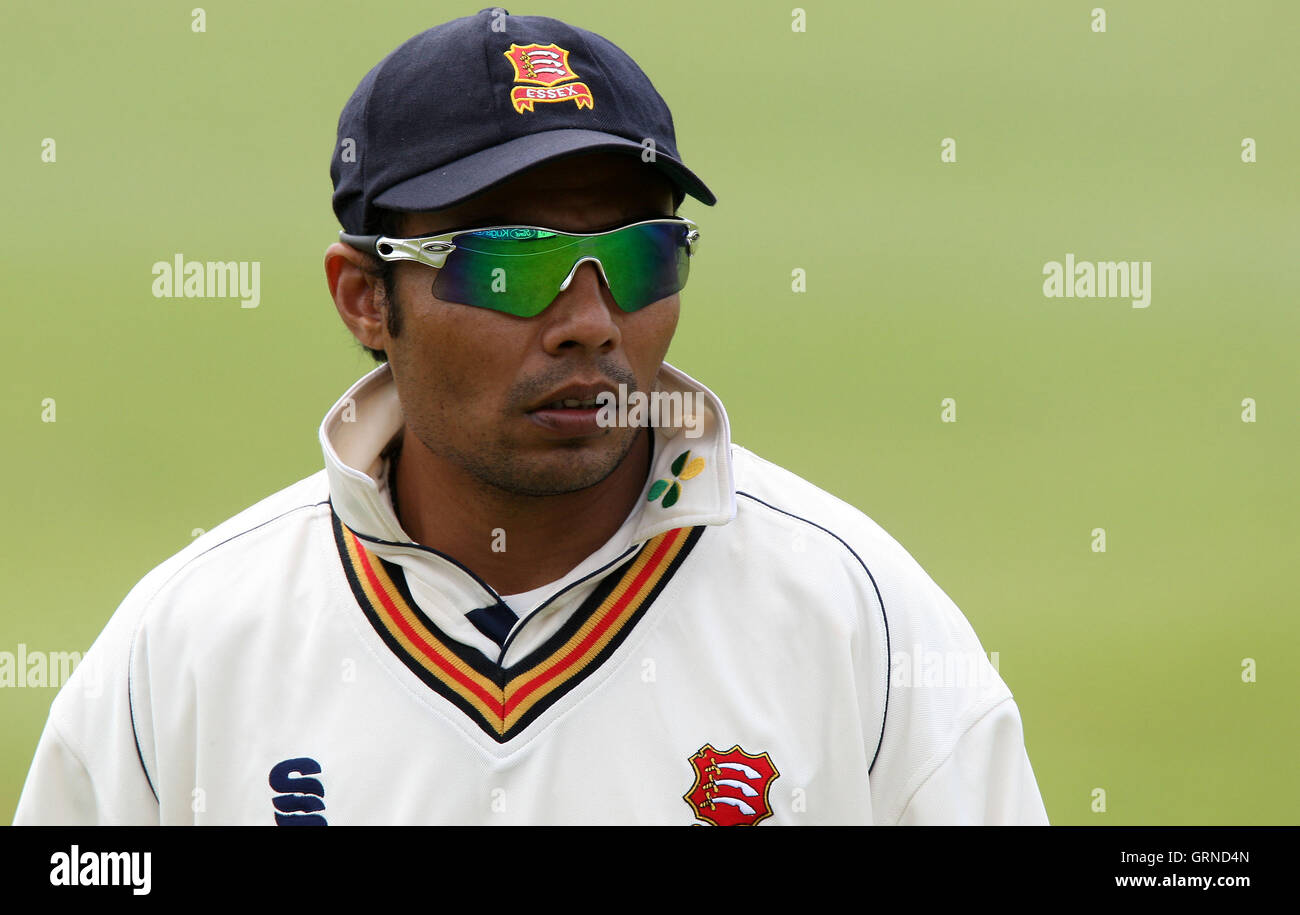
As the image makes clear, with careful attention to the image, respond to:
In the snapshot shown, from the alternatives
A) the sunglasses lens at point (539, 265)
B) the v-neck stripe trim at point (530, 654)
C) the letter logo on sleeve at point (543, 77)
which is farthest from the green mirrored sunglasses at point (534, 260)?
the v-neck stripe trim at point (530, 654)

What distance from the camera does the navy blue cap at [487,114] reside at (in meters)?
1.26

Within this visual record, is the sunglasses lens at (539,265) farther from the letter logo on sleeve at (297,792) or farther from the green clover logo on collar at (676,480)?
the letter logo on sleeve at (297,792)

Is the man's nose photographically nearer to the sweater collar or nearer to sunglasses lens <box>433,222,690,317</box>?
sunglasses lens <box>433,222,690,317</box>

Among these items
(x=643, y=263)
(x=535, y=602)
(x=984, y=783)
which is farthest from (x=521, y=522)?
(x=984, y=783)

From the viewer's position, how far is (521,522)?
54.4 inches

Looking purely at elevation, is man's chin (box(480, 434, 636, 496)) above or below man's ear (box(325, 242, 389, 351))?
below

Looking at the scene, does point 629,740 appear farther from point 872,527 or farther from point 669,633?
point 872,527

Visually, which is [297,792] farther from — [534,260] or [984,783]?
[984,783]

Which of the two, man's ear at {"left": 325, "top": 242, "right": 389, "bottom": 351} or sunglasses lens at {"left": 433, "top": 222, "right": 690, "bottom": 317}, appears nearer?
sunglasses lens at {"left": 433, "top": 222, "right": 690, "bottom": 317}

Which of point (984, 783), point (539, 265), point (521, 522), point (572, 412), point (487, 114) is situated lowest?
point (984, 783)

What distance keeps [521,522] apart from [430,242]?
12.0 inches

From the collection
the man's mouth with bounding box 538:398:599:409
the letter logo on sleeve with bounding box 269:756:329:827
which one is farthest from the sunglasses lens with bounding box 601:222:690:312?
the letter logo on sleeve with bounding box 269:756:329:827

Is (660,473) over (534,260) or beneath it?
beneath

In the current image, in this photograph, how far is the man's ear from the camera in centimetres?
142
